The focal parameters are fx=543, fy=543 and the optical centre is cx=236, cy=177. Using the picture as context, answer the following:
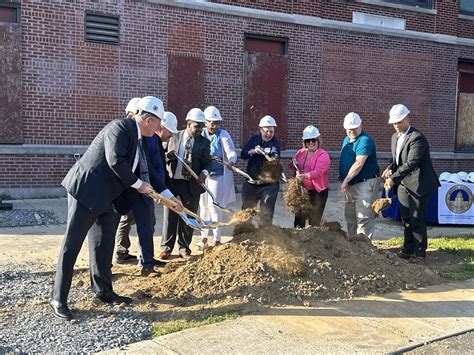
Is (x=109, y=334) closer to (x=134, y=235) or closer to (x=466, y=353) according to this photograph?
(x=466, y=353)

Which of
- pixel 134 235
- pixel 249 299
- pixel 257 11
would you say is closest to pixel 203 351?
pixel 249 299

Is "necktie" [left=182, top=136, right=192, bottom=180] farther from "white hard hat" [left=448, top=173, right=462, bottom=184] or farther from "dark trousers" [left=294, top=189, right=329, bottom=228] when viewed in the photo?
"white hard hat" [left=448, top=173, right=462, bottom=184]

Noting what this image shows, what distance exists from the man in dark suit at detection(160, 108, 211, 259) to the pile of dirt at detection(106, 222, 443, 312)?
2.80ft

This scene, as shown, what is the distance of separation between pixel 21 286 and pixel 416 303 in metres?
4.24

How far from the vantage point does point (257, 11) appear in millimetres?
14055

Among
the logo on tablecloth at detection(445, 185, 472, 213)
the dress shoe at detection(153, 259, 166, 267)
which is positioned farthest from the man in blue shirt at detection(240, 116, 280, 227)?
the logo on tablecloth at detection(445, 185, 472, 213)

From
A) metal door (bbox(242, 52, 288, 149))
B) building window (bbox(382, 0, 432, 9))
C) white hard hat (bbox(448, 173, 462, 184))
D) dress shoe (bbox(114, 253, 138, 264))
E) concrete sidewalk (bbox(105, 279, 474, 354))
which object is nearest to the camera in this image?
concrete sidewalk (bbox(105, 279, 474, 354))

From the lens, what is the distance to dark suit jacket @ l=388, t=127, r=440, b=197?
727cm

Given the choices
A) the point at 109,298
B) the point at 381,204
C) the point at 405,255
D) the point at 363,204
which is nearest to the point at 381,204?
the point at 381,204

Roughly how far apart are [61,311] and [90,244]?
30.1 inches

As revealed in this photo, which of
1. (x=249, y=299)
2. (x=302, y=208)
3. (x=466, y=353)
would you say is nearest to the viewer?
(x=466, y=353)

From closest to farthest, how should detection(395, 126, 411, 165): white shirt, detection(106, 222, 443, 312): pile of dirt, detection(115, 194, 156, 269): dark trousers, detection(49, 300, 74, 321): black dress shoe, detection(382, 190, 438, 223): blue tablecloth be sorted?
detection(49, 300, 74, 321): black dress shoe
detection(106, 222, 443, 312): pile of dirt
detection(115, 194, 156, 269): dark trousers
detection(395, 126, 411, 165): white shirt
detection(382, 190, 438, 223): blue tablecloth

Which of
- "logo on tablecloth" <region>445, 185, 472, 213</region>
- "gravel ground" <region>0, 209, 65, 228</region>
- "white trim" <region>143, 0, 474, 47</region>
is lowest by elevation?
"gravel ground" <region>0, 209, 65, 228</region>

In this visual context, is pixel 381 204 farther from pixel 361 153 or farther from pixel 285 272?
pixel 285 272
